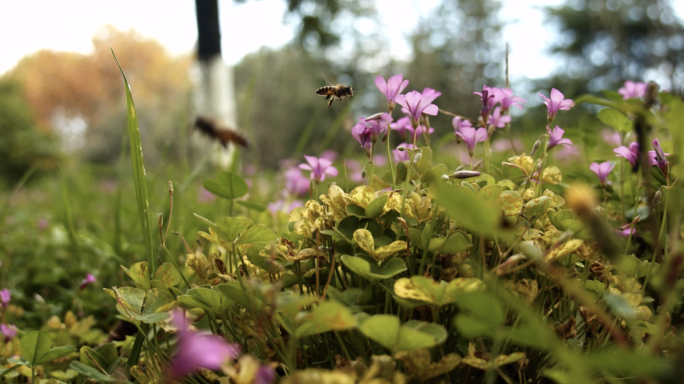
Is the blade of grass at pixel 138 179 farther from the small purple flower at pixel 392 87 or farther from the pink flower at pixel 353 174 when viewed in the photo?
the pink flower at pixel 353 174

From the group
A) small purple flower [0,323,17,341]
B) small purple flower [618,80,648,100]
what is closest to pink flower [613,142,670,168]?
small purple flower [618,80,648,100]

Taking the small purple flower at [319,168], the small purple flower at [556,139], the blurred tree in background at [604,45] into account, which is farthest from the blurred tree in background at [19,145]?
the blurred tree in background at [604,45]

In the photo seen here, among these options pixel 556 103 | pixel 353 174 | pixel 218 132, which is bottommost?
pixel 353 174

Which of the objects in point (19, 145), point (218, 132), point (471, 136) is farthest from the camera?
point (19, 145)

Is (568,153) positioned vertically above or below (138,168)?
below

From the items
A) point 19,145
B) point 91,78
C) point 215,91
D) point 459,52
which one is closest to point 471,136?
point 215,91

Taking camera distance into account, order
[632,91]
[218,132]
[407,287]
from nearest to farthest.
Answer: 1. [407,287]
2. [632,91]
3. [218,132]

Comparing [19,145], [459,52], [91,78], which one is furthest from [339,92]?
[91,78]

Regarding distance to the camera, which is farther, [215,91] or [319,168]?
[215,91]

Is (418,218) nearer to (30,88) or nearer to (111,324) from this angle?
(111,324)

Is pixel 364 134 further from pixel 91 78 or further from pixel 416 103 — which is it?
pixel 91 78
